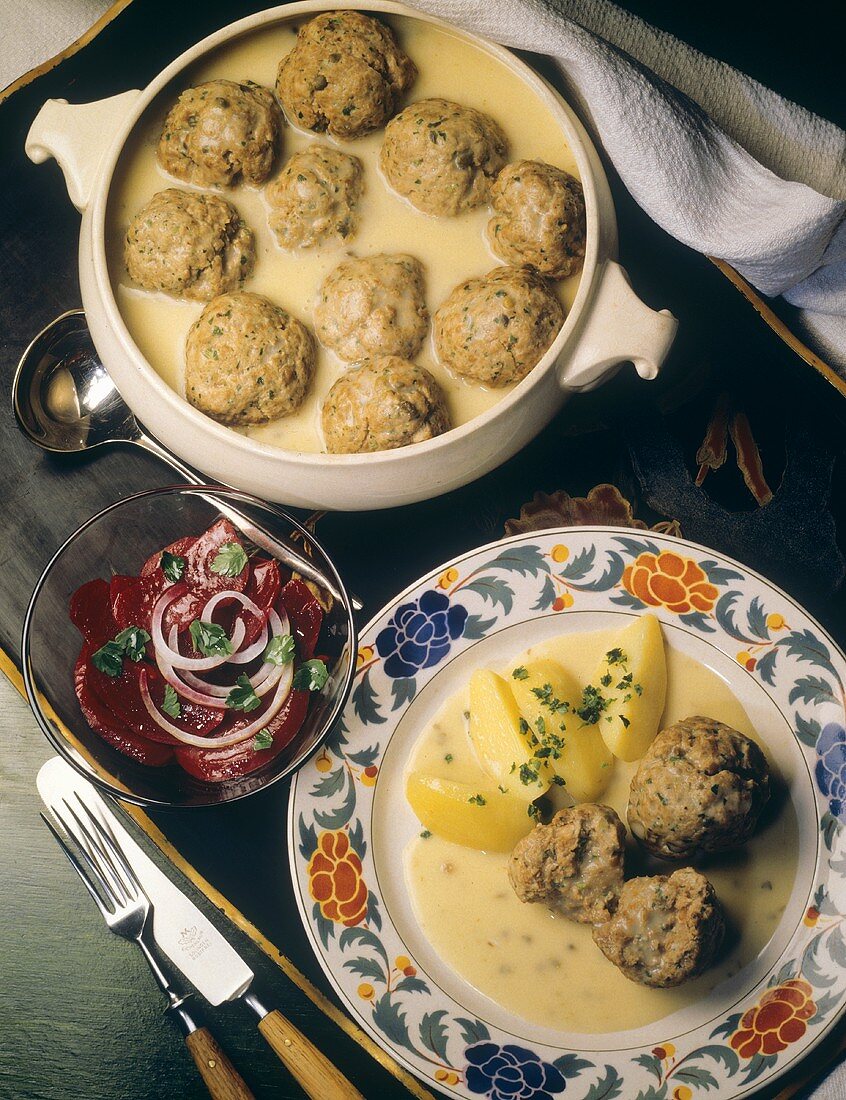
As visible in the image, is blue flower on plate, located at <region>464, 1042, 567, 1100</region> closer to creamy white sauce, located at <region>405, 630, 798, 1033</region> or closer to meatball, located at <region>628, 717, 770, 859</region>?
creamy white sauce, located at <region>405, 630, 798, 1033</region>

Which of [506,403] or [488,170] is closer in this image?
[506,403]

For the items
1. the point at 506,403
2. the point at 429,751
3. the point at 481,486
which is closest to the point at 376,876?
the point at 429,751

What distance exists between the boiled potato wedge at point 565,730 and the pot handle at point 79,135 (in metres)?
1.31

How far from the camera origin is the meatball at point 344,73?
1703 millimetres

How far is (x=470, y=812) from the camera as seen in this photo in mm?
1940

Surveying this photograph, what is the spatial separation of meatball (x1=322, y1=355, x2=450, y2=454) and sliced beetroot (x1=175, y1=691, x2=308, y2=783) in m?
0.58

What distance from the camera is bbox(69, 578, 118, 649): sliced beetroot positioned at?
195 centimetres

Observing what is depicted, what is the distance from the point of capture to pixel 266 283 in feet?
5.91

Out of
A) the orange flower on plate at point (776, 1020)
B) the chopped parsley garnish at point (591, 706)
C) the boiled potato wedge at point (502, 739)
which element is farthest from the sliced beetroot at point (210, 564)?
the orange flower on plate at point (776, 1020)

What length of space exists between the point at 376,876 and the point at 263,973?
1.28ft

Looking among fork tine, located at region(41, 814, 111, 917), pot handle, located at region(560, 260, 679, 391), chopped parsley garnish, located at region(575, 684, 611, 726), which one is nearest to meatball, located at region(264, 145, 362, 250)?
pot handle, located at region(560, 260, 679, 391)

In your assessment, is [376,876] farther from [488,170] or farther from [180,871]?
[488,170]

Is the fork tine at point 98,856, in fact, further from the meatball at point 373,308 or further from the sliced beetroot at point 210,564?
the meatball at point 373,308

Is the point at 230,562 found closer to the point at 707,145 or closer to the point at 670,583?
the point at 670,583
